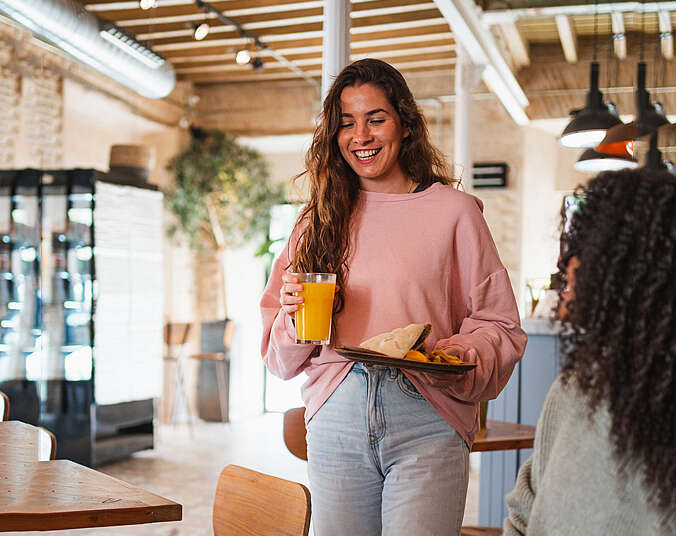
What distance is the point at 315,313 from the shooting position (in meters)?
1.64

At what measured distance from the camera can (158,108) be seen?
27.6ft

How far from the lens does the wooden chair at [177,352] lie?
7.77m

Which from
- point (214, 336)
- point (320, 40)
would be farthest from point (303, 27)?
point (214, 336)

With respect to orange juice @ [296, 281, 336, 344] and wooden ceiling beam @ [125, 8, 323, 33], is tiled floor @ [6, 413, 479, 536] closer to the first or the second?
orange juice @ [296, 281, 336, 344]

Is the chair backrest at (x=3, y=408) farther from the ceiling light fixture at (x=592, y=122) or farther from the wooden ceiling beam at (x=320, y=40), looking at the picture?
the wooden ceiling beam at (x=320, y=40)

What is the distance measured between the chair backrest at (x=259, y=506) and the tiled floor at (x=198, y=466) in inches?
105

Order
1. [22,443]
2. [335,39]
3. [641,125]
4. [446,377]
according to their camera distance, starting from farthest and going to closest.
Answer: [641,125], [335,39], [22,443], [446,377]

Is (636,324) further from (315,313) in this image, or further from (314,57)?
(314,57)

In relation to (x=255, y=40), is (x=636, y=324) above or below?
below

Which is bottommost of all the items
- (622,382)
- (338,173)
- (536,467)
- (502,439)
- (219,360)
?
(219,360)

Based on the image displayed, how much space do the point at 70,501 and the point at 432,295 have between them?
2.59 ft

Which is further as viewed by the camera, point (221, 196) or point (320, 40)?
point (221, 196)

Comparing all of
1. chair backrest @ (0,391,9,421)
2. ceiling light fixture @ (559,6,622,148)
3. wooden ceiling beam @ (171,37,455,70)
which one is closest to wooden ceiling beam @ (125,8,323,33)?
wooden ceiling beam @ (171,37,455,70)

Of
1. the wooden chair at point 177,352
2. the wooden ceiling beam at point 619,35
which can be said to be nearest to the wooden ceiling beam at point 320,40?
the wooden ceiling beam at point 619,35
